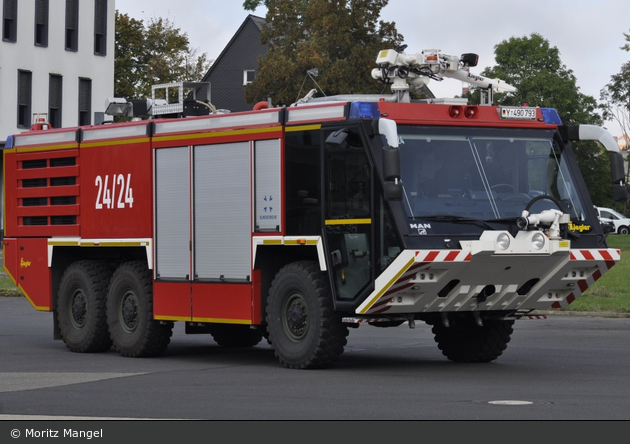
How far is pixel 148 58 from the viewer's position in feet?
252

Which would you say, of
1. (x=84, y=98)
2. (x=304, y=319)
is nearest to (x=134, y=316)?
(x=304, y=319)

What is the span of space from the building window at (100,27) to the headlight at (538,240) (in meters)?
45.5

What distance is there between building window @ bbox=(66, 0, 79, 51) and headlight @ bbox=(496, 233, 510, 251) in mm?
44469

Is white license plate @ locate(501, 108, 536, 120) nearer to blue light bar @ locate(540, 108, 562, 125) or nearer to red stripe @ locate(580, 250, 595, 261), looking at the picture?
blue light bar @ locate(540, 108, 562, 125)

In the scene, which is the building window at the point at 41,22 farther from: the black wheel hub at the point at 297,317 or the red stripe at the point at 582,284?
the red stripe at the point at 582,284

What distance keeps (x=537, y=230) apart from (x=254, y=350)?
5332mm

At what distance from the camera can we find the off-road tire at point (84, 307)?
1695 centimetres

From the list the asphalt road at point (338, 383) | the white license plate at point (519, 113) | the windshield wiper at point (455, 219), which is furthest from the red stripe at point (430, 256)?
the white license plate at point (519, 113)

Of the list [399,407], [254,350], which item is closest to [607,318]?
[254,350]

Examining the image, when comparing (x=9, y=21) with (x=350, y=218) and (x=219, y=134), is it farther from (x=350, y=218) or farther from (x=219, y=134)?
(x=350, y=218)

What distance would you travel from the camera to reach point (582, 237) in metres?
14.0

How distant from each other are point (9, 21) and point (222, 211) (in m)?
39.9

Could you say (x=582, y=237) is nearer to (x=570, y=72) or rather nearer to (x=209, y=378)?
(x=209, y=378)

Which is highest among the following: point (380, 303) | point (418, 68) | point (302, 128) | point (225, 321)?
point (418, 68)
